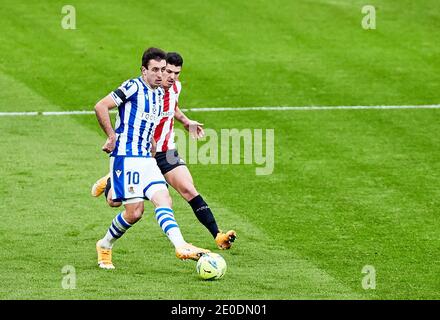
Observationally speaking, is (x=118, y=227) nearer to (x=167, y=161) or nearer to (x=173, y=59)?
(x=167, y=161)

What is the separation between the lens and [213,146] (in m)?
21.4

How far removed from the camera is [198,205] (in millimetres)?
15250

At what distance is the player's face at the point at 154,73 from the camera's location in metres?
14.2

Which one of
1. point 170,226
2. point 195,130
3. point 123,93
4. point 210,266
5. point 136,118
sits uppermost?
point 123,93

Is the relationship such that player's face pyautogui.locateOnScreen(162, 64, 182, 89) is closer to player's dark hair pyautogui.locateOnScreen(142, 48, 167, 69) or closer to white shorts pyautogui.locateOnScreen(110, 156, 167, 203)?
player's dark hair pyautogui.locateOnScreen(142, 48, 167, 69)

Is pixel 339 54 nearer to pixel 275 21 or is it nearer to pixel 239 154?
pixel 275 21

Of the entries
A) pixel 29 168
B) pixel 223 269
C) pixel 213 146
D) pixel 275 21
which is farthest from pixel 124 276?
pixel 275 21

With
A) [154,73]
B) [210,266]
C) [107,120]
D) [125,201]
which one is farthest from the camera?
[154,73]

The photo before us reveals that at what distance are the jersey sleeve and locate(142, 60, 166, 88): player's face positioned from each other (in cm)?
19

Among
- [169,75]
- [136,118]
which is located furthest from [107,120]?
[169,75]

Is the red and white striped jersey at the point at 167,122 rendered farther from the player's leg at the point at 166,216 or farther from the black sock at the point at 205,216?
the player's leg at the point at 166,216

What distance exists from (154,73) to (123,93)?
0.42 m

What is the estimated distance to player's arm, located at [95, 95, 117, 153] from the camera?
1393 cm

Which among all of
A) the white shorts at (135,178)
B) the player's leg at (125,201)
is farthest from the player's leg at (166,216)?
the player's leg at (125,201)
